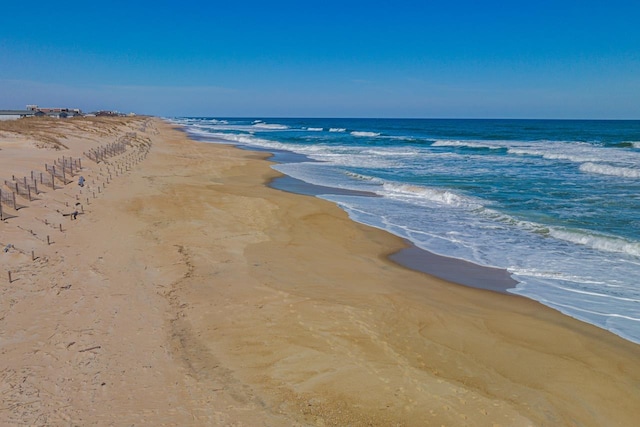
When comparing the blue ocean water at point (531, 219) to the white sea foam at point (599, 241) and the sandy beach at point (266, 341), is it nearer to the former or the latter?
the white sea foam at point (599, 241)

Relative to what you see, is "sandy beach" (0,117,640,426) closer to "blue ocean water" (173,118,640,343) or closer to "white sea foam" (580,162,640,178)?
"blue ocean water" (173,118,640,343)

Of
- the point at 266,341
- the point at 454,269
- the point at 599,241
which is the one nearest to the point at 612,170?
the point at 599,241

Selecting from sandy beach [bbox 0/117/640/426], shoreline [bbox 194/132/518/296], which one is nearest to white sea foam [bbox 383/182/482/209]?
shoreline [bbox 194/132/518/296]

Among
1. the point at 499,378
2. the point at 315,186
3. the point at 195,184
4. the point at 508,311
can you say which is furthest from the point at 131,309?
the point at 315,186

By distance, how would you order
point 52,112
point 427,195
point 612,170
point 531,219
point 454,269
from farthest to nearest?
1. point 52,112
2. point 612,170
3. point 427,195
4. point 531,219
5. point 454,269

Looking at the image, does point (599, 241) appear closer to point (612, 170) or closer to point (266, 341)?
point (266, 341)

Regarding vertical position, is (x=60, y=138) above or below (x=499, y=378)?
above

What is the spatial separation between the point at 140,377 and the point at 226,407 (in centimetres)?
116

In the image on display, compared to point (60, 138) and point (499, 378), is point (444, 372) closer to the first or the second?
point (499, 378)

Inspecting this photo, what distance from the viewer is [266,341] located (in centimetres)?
645

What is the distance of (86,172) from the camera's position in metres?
19.8

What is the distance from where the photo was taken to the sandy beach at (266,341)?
5.01 metres

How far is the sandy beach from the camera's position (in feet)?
16.4

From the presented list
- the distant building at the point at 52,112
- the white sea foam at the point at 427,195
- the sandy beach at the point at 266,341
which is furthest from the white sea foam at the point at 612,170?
the distant building at the point at 52,112
